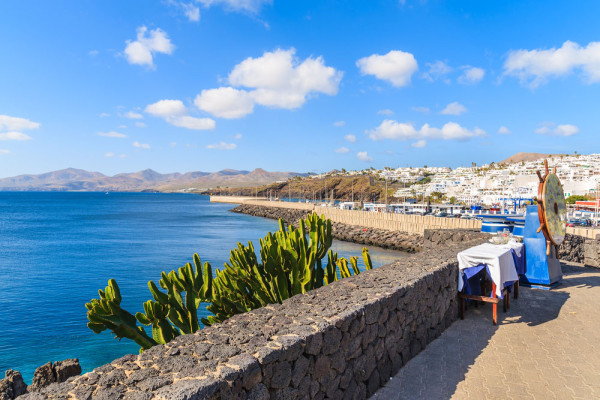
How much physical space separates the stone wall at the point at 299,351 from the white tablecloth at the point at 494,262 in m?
0.93

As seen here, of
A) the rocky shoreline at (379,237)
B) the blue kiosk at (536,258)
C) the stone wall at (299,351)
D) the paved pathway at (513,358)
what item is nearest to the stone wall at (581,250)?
the blue kiosk at (536,258)

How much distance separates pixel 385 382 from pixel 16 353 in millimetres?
10848

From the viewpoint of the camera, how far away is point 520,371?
4.67m

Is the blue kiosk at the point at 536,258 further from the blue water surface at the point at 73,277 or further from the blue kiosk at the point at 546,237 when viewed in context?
the blue water surface at the point at 73,277

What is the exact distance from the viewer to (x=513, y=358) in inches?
199

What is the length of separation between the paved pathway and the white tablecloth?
736 mm

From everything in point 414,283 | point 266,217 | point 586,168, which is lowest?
point 266,217

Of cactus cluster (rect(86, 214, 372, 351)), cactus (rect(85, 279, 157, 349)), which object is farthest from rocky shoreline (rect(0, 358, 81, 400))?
cactus (rect(85, 279, 157, 349))

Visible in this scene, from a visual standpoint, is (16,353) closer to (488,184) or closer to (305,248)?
(305,248)

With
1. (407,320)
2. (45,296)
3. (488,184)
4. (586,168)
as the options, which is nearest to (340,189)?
(488,184)

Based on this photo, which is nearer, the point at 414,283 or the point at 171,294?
the point at 414,283

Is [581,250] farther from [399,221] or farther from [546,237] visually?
[399,221]

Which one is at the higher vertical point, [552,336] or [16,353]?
[552,336]

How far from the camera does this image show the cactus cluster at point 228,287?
561cm
